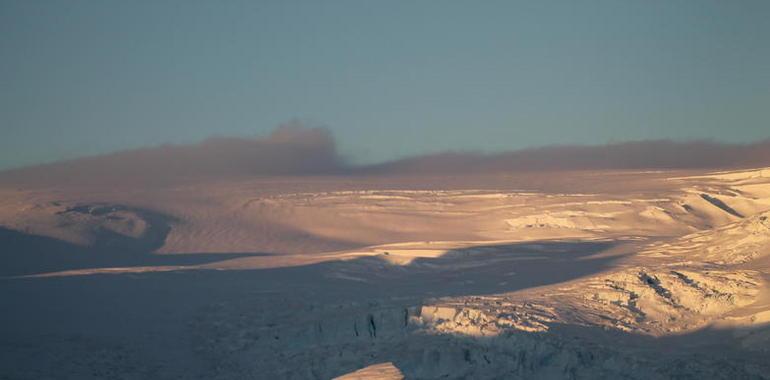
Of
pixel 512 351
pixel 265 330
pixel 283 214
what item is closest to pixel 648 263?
pixel 512 351

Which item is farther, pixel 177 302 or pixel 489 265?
pixel 489 265

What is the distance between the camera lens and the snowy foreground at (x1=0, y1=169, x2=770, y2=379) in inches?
730

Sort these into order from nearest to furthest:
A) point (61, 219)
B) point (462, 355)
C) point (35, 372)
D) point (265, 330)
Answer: point (35, 372) < point (462, 355) < point (265, 330) < point (61, 219)

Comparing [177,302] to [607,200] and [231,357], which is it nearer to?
[231,357]

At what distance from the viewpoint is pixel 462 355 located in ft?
61.6

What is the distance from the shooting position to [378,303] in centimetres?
2367

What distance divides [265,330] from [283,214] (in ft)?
112

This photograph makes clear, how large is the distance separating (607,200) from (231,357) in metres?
40.9

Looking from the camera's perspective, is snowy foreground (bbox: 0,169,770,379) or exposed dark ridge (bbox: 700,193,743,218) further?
exposed dark ridge (bbox: 700,193,743,218)

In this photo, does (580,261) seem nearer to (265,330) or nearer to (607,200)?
(265,330)

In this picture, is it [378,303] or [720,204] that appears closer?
[378,303]

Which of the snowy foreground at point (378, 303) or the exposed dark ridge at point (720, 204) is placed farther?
the exposed dark ridge at point (720, 204)

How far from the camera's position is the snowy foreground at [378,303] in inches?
730

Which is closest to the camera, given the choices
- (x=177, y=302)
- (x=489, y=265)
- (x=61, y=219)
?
(x=177, y=302)
